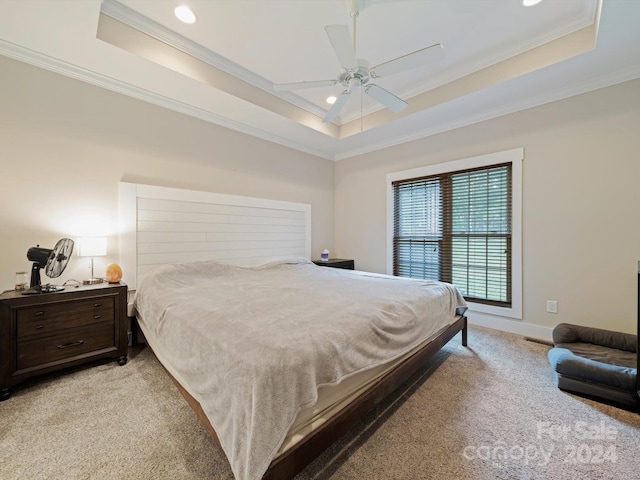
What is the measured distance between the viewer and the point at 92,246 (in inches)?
95.6

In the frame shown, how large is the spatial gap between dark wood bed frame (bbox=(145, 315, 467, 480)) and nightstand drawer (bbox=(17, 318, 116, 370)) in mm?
1202

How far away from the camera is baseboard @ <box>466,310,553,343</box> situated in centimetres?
294

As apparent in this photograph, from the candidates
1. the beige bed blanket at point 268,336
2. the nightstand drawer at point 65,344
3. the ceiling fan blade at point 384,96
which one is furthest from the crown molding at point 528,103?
the nightstand drawer at point 65,344

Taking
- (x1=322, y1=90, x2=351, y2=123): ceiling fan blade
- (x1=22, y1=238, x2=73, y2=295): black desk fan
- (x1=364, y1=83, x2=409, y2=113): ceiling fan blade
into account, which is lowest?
(x1=22, y1=238, x2=73, y2=295): black desk fan

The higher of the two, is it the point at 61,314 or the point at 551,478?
the point at 61,314

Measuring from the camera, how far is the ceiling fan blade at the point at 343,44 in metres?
1.71

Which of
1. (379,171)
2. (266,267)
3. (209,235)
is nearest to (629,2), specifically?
(379,171)

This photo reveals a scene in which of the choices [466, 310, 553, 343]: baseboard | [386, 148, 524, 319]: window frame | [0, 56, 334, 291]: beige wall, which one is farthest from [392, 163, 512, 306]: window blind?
[0, 56, 334, 291]: beige wall

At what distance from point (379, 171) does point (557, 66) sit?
2.38m

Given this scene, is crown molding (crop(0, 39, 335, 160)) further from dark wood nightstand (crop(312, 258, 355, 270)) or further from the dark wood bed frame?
the dark wood bed frame

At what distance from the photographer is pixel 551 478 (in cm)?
126

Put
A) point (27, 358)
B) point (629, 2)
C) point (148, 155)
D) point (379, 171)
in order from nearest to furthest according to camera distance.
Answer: point (629, 2) → point (27, 358) → point (148, 155) → point (379, 171)

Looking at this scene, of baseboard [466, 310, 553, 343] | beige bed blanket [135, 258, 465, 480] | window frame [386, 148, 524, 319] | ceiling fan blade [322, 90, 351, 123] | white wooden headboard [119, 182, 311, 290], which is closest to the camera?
beige bed blanket [135, 258, 465, 480]

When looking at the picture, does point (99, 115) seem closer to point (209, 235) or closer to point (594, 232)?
point (209, 235)
